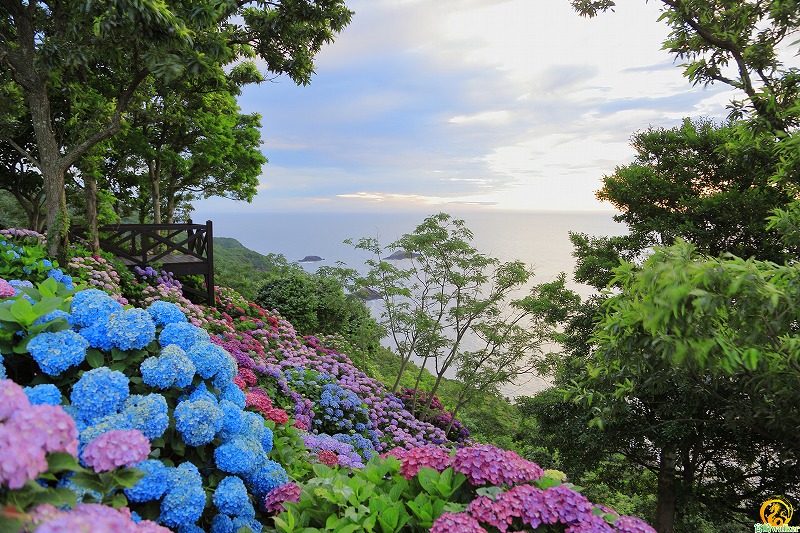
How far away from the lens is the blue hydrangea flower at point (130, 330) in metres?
2.43

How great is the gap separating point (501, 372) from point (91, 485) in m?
9.18

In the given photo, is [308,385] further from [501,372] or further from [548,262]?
[548,262]

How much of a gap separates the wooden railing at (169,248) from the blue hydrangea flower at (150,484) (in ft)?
Result: 28.4

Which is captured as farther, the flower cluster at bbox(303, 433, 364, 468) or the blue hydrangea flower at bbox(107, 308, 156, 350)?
the flower cluster at bbox(303, 433, 364, 468)

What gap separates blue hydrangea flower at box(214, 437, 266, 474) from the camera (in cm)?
249

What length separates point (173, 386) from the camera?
8.26ft

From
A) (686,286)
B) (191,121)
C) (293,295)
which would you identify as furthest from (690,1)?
(191,121)

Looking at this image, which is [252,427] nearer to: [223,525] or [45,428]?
[223,525]

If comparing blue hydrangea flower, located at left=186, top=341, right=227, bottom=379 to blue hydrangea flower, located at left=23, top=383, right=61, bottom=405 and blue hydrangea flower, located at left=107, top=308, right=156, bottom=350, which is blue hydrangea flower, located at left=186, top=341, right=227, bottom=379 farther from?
blue hydrangea flower, located at left=23, top=383, right=61, bottom=405

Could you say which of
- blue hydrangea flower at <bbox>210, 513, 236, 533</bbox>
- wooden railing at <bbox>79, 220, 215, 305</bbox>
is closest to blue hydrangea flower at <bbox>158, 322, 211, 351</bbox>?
blue hydrangea flower at <bbox>210, 513, 236, 533</bbox>

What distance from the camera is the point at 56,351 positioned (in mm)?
2197

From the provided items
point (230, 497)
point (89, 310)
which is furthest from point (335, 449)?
point (89, 310)

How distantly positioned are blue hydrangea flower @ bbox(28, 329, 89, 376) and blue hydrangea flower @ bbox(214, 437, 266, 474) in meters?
0.86

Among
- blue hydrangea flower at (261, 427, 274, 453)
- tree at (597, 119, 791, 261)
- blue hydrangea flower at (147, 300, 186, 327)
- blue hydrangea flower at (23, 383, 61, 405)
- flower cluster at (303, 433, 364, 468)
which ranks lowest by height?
flower cluster at (303, 433, 364, 468)
